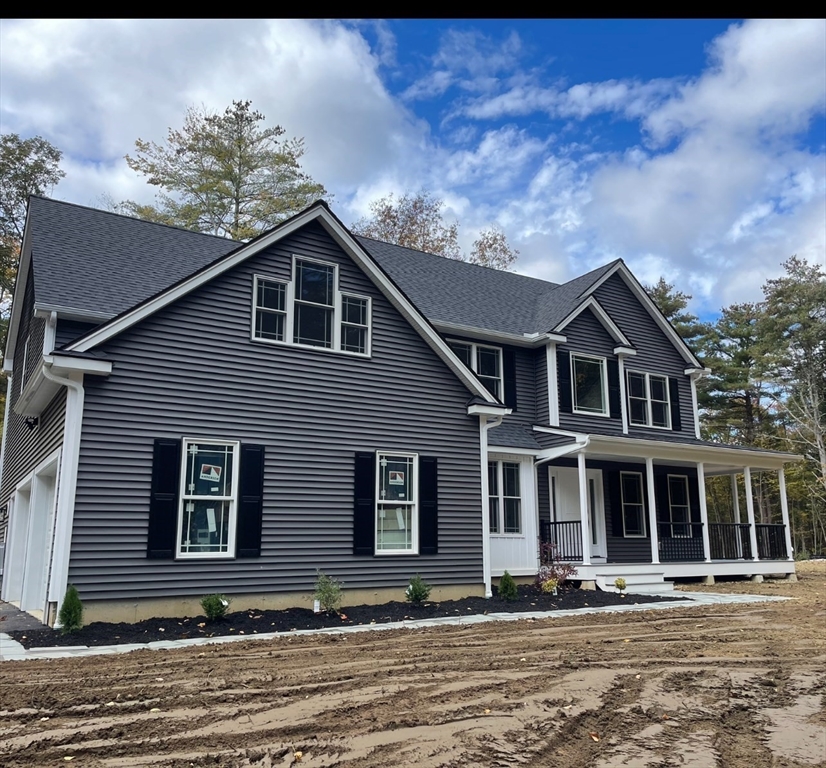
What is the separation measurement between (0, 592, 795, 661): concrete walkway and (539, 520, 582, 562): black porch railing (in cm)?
192

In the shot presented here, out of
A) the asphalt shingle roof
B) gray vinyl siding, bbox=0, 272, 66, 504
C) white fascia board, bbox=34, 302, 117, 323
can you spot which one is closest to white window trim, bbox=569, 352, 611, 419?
the asphalt shingle roof

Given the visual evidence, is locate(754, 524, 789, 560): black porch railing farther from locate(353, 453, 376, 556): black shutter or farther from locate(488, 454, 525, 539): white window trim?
locate(353, 453, 376, 556): black shutter

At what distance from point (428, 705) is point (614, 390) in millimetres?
13602

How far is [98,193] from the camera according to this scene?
2812cm

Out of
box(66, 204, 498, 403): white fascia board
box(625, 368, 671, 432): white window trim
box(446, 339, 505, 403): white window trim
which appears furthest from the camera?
box(625, 368, 671, 432): white window trim

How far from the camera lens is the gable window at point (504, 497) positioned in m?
14.9

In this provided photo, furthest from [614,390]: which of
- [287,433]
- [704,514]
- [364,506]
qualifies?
[287,433]

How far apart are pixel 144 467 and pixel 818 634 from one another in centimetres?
900

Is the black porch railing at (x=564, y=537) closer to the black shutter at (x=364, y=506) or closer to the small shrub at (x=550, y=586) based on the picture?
the small shrub at (x=550, y=586)

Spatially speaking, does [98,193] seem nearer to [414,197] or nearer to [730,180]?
[414,197]

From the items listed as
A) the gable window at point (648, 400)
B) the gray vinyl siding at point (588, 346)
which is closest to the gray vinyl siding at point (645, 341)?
the gable window at point (648, 400)

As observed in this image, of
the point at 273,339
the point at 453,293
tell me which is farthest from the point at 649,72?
the point at 453,293

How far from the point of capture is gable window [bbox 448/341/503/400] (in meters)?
16.6

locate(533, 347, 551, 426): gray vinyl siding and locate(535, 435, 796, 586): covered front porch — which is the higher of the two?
locate(533, 347, 551, 426): gray vinyl siding
